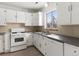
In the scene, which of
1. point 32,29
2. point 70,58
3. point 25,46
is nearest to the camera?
point 70,58

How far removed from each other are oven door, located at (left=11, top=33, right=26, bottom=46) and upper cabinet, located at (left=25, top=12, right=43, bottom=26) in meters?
1.04

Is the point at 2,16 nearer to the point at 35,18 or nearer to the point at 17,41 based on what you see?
the point at 17,41

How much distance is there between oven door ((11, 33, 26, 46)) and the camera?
4395mm

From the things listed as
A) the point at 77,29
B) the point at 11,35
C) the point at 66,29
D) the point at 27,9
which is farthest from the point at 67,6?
the point at 27,9

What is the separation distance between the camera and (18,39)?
4.62 m

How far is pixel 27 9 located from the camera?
5953mm

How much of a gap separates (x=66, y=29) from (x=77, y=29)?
2.01 feet

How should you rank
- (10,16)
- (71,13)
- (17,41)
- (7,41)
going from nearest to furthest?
(71,13) → (7,41) → (17,41) → (10,16)

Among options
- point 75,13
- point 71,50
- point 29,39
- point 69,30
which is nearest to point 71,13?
point 75,13

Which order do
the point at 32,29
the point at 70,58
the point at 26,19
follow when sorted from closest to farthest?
the point at 70,58
the point at 26,19
the point at 32,29

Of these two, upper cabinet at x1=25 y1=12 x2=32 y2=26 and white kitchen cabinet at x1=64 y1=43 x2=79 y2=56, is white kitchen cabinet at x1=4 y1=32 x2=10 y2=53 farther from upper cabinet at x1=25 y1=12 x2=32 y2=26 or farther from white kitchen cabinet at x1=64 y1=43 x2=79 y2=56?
white kitchen cabinet at x1=64 y1=43 x2=79 y2=56

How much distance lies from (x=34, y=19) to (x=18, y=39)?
Result: 1829 mm

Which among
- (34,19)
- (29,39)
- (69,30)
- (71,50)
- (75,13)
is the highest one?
(34,19)

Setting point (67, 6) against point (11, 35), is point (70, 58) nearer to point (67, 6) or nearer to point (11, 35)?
point (67, 6)
